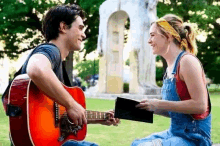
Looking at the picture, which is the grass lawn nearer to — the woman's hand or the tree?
the woman's hand

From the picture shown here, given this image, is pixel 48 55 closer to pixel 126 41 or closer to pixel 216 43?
pixel 126 41

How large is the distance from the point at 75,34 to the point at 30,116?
2.32 ft

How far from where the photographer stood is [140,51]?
17.3m

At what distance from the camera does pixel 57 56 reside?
7.73 feet

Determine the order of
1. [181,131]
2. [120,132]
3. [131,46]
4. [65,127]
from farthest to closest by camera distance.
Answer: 1. [131,46]
2. [120,132]
3. [181,131]
4. [65,127]

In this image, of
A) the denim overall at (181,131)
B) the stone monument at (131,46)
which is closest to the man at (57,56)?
the denim overall at (181,131)

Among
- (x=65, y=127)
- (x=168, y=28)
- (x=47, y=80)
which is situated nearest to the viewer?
(x=47, y=80)

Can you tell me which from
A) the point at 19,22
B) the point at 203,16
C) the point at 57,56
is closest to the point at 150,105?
the point at 57,56

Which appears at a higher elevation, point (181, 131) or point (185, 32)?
point (185, 32)

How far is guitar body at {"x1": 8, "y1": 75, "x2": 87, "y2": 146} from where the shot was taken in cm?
214

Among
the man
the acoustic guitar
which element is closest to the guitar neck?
the man

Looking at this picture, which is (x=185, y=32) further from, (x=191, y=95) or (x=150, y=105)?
(x=150, y=105)

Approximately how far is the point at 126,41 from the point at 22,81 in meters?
26.5

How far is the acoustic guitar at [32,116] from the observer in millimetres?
2139
